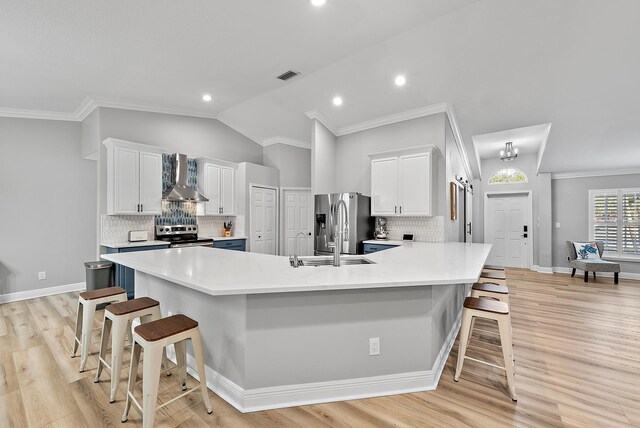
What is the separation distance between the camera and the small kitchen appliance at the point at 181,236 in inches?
187

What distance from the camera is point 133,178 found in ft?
14.8

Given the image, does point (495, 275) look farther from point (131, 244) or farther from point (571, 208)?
point (571, 208)

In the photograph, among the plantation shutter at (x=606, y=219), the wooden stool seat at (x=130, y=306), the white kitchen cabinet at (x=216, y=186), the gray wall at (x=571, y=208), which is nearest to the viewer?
the wooden stool seat at (x=130, y=306)

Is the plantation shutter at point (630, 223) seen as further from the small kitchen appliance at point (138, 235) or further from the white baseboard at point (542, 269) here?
the small kitchen appliance at point (138, 235)

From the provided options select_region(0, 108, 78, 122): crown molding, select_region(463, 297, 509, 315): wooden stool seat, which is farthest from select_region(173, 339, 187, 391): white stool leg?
select_region(0, 108, 78, 122): crown molding

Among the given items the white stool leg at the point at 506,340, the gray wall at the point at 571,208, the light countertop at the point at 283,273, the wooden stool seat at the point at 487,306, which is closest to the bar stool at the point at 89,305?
the light countertop at the point at 283,273

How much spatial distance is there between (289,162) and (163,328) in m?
5.12

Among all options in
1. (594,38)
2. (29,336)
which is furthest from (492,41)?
(29,336)

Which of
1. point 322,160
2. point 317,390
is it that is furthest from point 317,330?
point 322,160

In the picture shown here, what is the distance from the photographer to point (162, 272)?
2018mm

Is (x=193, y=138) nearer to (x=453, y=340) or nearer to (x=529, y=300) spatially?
(x=453, y=340)

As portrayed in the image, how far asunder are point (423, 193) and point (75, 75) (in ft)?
16.5

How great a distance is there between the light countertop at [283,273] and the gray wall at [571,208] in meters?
6.36

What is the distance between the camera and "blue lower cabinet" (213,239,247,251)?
5.43 meters
